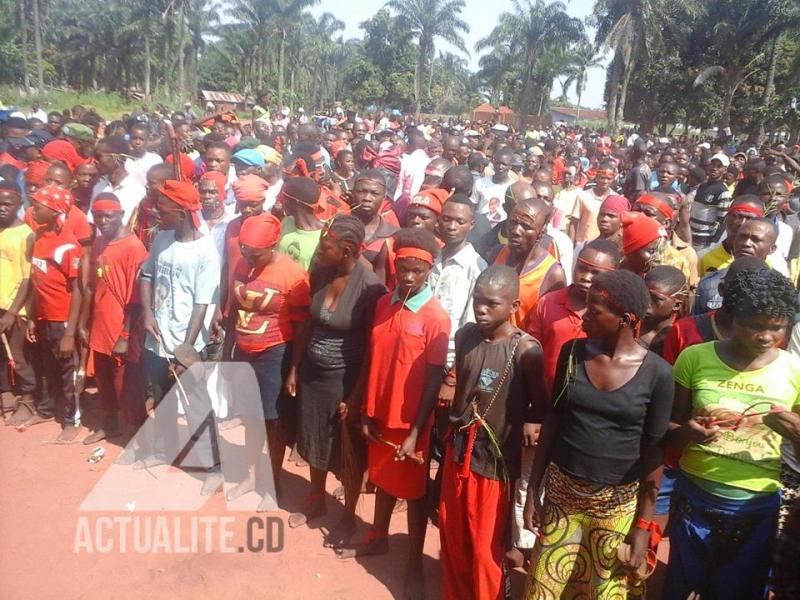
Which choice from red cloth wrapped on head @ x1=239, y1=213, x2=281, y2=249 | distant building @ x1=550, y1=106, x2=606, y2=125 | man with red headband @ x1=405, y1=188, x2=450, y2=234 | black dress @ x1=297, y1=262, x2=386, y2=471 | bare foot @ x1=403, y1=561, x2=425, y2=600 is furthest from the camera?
distant building @ x1=550, y1=106, x2=606, y2=125

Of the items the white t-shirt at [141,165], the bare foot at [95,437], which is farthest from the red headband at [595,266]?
the white t-shirt at [141,165]

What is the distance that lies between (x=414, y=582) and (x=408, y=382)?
1.12 meters

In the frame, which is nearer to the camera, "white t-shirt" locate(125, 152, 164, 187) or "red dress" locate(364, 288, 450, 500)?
"red dress" locate(364, 288, 450, 500)

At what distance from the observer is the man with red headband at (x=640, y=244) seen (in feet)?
12.2

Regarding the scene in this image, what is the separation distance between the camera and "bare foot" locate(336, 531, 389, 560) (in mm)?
3683

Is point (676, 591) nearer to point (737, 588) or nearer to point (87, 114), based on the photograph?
point (737, 588)

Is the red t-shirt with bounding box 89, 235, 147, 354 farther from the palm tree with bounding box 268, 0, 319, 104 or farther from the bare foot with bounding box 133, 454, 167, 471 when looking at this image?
the palm tree with bounding box 268, 0, 319, 104

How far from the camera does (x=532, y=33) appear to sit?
4012 centimetres

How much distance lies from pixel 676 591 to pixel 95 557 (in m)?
3.09

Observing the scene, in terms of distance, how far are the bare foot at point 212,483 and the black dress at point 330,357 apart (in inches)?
36.3

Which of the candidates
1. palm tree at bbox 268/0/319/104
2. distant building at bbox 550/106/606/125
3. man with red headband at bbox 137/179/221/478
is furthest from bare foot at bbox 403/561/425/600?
distant building at bbox 550/106/606/125

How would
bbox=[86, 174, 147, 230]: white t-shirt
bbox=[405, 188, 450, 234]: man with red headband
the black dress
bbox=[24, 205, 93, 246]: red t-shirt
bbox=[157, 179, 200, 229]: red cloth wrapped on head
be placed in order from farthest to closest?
bbox=[86, 174, 147, 230]: white t-shirt → bbox=[24, 205, 93, 246]: red t-shirt → bbox=[405, 188, 450, 234]: man with red headband → bbox=[157, 179, 200, 229]: red cloth wrapped on head → the black dress

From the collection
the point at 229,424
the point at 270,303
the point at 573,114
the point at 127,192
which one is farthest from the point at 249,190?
the point at 573,114

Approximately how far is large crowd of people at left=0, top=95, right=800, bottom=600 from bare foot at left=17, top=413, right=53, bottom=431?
4 cm
